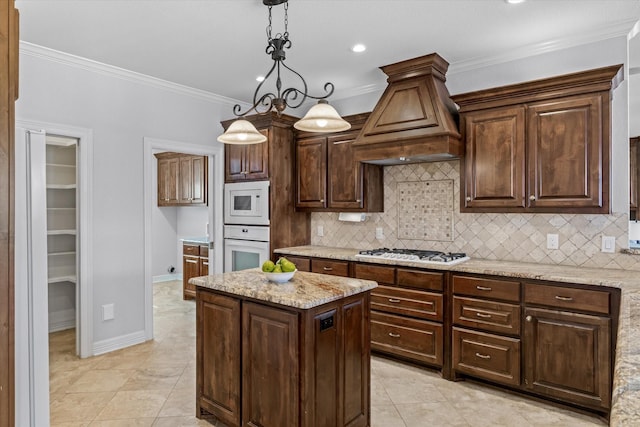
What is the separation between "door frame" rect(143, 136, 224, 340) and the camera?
407 cm

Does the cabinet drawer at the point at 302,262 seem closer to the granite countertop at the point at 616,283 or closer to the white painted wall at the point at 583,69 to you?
the granite countertop at the point at 616,283

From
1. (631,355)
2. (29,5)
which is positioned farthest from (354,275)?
(29,5)

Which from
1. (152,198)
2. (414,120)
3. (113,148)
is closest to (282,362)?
(414,120)

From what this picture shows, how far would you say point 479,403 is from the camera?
2.84 m

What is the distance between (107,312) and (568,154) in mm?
4094

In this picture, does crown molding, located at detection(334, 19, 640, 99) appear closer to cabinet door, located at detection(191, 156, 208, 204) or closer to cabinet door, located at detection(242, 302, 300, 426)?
cabinet door, located at detection(242, 302, 300, 426)

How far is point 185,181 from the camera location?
245 inches

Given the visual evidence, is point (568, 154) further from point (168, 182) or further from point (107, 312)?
point (168, 182)

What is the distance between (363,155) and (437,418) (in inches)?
86.3

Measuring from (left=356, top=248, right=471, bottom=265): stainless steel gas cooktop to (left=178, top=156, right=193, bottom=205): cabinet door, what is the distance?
338cm

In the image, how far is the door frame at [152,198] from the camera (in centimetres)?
407

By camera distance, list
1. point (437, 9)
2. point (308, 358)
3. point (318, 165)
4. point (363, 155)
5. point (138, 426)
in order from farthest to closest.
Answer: point (318, 165), point (363, 155), point (437, 9), point (138, 426), point (308, 358)

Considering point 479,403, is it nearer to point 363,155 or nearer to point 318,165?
point 363,155

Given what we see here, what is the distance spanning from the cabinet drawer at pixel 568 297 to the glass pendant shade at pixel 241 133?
2146 millimetres
